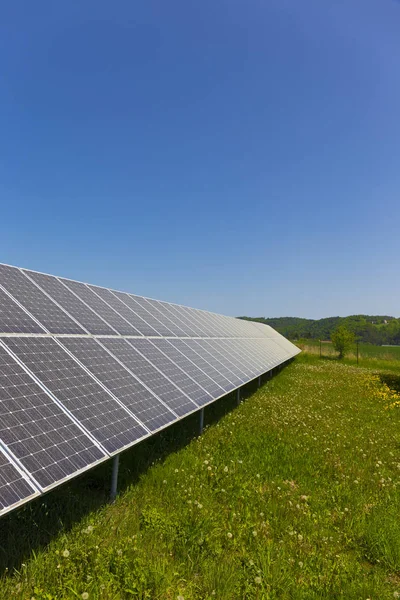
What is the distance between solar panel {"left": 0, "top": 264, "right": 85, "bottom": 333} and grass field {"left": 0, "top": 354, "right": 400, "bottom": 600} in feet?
10.7

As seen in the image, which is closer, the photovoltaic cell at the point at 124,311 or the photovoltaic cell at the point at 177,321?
the photovoltaic cell at the point at 124,311

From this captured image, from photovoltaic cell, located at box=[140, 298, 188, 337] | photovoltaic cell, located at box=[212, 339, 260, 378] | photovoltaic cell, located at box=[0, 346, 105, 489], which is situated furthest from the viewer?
photovoltaic cell, located at box=[212, 339, 260, 378]

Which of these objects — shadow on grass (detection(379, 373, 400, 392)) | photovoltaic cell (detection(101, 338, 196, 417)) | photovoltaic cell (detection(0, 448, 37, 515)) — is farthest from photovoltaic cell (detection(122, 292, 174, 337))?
shadow on grass (detection(379, 373, 400, 392))

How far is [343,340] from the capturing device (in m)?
49.3

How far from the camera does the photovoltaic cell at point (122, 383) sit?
6824mm

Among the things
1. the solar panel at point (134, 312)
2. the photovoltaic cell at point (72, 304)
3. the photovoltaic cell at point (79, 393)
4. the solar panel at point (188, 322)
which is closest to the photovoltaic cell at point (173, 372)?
the photovoltaic cell at point (72, 304)

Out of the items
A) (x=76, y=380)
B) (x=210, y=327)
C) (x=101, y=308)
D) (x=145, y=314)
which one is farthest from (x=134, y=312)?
(x=210, y=327)

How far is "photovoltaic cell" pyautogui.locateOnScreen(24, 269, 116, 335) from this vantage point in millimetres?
9219

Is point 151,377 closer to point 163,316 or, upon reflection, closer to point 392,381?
point 163,316

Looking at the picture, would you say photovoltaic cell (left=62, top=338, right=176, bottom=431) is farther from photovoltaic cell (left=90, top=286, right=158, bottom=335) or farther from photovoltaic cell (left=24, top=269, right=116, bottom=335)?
photovoltaic cell (left=90, top=286, right=158, bottom=335)

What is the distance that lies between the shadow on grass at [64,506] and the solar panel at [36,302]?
10.3 ft

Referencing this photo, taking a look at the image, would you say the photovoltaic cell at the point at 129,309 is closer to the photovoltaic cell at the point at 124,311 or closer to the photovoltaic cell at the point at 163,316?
the photovoltaic cell at the point at 124,311

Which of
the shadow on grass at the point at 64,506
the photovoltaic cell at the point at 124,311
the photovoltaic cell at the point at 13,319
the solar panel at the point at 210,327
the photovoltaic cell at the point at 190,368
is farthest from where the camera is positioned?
the solar panel at the point at 210,327

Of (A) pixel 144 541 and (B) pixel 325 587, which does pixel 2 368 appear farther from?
(B) pixel 325 587
